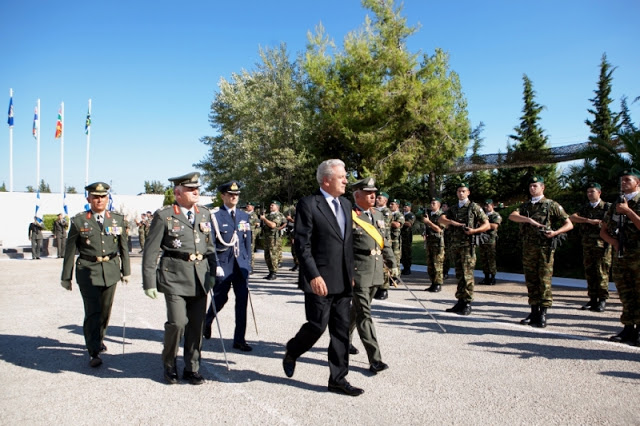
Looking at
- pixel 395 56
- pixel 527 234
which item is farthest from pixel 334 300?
pixel 395 56

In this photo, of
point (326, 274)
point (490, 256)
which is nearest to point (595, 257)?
point (490, 256)

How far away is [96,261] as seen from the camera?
5438mm

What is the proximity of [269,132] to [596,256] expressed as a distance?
26.8m

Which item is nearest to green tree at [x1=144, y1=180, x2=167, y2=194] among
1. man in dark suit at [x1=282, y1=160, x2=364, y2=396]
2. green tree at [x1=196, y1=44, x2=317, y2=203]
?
green tree at [x1=196, y1=44, x2=317, y2=203]

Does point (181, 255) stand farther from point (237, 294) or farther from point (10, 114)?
point (10, 114)

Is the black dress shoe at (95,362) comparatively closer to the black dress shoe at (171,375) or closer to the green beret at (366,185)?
the black dress shoe at (171,375)

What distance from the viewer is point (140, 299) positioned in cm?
966

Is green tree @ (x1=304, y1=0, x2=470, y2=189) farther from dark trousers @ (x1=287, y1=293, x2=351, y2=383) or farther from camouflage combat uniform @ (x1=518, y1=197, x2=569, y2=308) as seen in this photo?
dark trousers @ (x1=287, y1=293, x2=351, y2=383)

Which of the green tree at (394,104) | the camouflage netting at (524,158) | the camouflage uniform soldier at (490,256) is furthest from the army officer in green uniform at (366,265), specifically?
the green tree at (394,104)

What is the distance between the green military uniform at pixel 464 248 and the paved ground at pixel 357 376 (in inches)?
17.9

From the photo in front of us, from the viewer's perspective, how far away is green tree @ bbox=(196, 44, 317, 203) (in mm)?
30672

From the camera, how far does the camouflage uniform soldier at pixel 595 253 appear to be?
789cm

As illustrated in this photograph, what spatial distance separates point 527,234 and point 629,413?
363 cm

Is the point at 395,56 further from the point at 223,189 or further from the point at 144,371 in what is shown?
the point at 144,371
